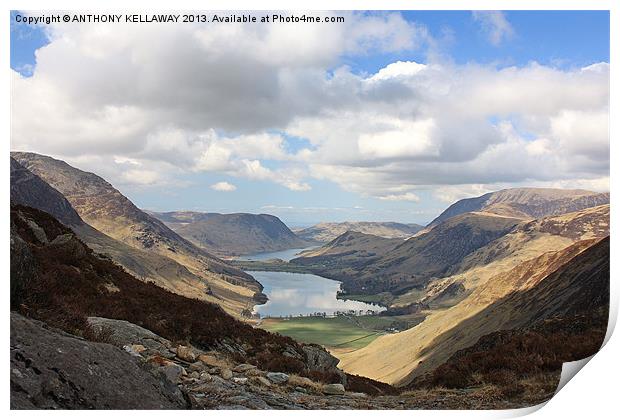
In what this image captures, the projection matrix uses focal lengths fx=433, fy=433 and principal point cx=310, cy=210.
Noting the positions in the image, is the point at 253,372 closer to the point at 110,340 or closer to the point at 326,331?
the point at 110,340

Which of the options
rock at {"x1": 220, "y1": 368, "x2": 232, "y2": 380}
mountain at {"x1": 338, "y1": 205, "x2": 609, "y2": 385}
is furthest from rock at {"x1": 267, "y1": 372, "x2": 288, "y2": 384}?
mountain at {"x1": 338, "y1": 205, "x2": 609, "y2": 385}

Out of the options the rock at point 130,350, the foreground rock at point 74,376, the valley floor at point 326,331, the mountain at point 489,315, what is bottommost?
the valley floor at point 326,331

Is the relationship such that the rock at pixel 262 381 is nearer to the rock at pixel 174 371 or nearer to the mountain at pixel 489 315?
the rock at pixel 174 371

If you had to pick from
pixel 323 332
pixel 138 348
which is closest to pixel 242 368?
pixel 138 348

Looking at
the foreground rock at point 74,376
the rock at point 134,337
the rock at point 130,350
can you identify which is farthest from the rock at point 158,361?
the foreground rock at point 74,376

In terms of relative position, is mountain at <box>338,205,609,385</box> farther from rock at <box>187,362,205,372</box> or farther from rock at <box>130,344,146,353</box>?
rock at <box>130,344,146,353</box>
